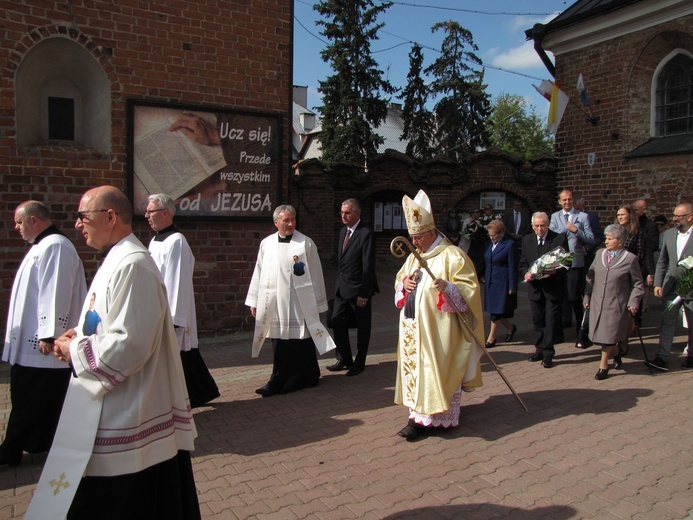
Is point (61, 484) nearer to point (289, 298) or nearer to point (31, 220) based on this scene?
point (31, 220)

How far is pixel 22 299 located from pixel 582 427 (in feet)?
15.7

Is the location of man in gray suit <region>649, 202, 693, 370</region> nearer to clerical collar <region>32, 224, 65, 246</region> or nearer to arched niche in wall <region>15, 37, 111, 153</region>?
clerical collar <region>32, 224, 65, 246</region>

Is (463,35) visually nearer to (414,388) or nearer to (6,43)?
(6,43)

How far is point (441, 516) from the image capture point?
3.61m

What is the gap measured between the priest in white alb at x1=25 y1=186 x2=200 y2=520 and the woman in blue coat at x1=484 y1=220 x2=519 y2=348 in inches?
235

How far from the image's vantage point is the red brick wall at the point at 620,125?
12.5m

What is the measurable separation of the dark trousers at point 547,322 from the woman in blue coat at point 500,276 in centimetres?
58

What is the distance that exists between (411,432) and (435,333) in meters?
0.86

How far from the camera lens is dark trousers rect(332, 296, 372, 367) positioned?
6801mm

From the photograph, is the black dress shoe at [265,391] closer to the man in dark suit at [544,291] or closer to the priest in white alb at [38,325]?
the priest in white alb at [38,325]

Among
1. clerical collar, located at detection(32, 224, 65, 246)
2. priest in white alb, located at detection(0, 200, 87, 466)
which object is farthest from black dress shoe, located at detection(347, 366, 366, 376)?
clerical collar, located at detection(32, 224, 65, 246)

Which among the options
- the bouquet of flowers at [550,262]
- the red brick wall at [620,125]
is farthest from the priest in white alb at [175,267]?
the red brick wall at [620,125]

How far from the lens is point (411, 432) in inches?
191

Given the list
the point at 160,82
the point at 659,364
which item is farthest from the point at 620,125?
the point at 160,82
